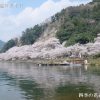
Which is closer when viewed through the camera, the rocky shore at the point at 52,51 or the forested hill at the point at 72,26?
the rocky shore at the point at 52,51

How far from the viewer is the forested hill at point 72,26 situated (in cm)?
10262

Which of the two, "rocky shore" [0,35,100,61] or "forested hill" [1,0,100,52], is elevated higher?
"forested hill" [1,0,100,52]

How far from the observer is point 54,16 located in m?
148

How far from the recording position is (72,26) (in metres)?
113

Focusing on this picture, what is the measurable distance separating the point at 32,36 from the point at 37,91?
115m

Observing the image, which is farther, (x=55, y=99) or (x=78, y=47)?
(x=78, y=47)

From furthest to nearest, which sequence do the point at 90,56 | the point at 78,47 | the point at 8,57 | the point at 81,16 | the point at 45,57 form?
the point at 81,16, the point at 8,57, the point at 45,57, the point at 78,47, the point at 90,56

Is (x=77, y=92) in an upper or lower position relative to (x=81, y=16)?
lower

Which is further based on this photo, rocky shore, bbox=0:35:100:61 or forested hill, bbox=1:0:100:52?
forested hill, bbox=1:0:100:52

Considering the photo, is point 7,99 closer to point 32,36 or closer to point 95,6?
point 95,6

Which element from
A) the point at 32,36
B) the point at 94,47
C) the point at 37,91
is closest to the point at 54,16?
the point at 32,36

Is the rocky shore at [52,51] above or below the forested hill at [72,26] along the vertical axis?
below

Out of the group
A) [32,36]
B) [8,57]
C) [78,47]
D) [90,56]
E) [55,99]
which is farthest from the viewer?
[32,36]

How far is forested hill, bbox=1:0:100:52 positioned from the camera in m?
103
